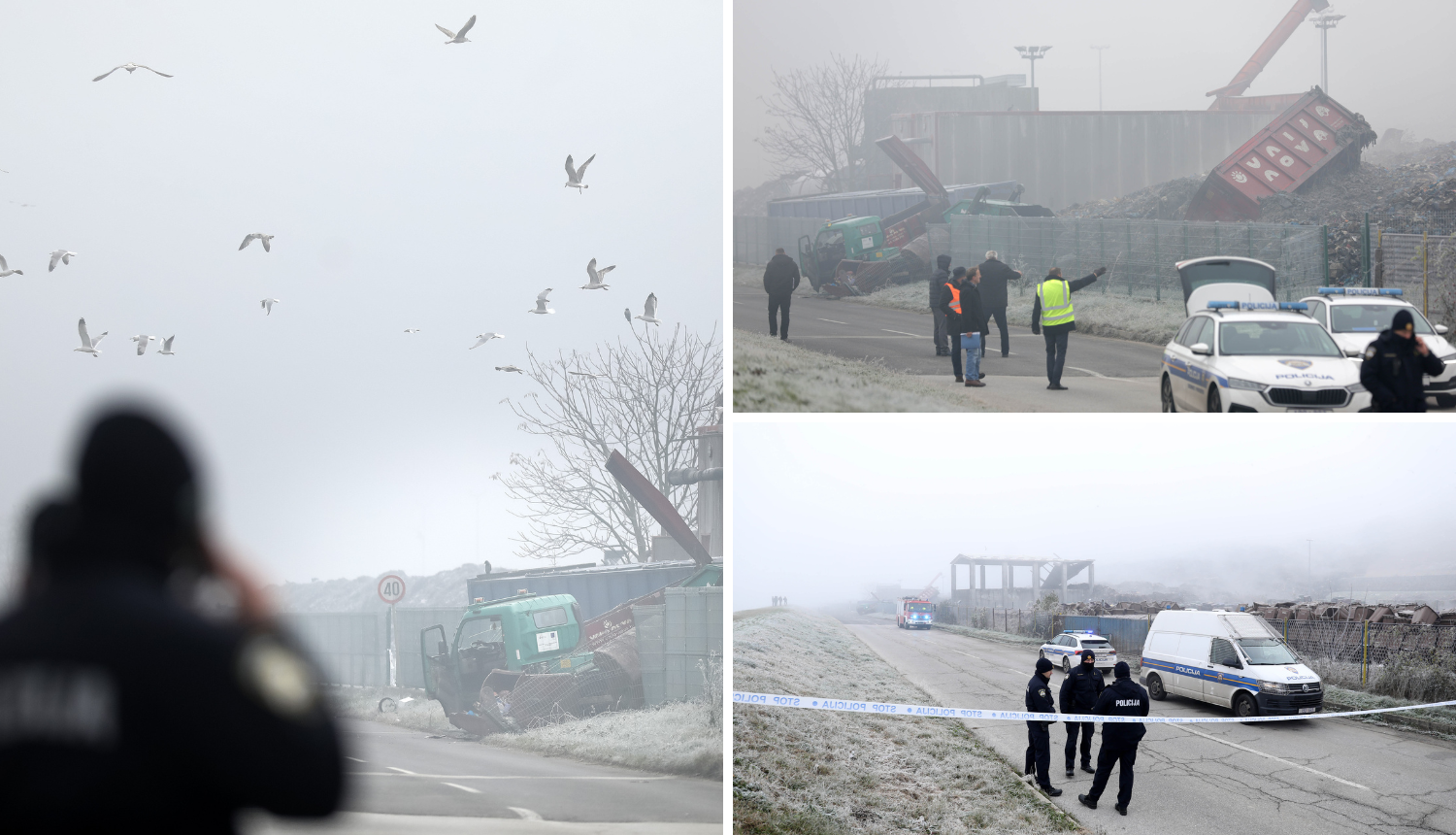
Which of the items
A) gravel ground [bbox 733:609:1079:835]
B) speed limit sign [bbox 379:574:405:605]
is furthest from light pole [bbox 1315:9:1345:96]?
speed limit sign [bbox 379:574:405:605]

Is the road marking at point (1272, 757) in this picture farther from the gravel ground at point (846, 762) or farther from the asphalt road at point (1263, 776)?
the gravel ground at point (846, 762)

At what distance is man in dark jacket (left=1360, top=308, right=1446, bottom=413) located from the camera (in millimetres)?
6035

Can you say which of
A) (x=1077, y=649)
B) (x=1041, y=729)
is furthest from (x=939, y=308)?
(x=1041, y=729)

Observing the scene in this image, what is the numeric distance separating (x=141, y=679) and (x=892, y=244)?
6.45 metres

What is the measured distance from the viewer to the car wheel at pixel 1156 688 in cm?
625

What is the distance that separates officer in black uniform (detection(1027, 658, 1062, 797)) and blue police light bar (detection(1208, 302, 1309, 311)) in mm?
2281

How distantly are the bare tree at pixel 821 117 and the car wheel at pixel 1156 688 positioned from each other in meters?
3.71

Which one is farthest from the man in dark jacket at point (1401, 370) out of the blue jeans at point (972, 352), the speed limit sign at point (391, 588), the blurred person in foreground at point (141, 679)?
the speed limit sign at point (391, 588)

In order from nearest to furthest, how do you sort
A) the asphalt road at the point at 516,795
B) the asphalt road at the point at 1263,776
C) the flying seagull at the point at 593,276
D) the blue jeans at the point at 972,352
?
the asphalt road at the point at 1263,776
the blue jeans at the point at 972,352
the asphalt road at the point at 516,795
the flying seagull at the point at 593,276

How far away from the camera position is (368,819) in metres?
9.38

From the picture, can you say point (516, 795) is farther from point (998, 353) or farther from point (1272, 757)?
point (1272, 757)

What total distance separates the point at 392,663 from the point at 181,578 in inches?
546

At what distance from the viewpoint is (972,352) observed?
6.57 m

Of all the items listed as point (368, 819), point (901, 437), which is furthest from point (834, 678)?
point (368, 819)
